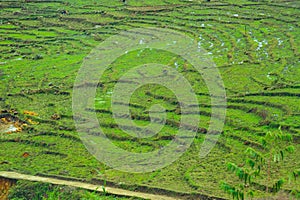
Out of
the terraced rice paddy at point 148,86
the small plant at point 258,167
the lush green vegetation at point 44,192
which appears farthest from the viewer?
the terraced rice paddy at point 148,86

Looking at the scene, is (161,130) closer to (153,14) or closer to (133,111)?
(133,111)

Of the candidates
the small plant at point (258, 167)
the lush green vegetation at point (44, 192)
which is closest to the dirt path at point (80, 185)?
the lush green vegetation at point (44, 192)

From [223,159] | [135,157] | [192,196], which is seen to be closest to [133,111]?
[135,157]

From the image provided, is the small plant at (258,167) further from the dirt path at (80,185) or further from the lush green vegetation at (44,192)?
the lush green vegetation at (44,192)

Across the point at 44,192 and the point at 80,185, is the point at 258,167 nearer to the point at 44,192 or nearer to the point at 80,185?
the point at 80,185

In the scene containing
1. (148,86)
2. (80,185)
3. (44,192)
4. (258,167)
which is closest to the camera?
(258,167)

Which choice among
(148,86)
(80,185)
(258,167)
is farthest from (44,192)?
(148,86)

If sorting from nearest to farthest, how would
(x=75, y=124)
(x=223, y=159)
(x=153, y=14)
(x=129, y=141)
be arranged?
(x=223, y=159) < (x=129, y=141) < (x=75, y=124) < (x=153, y=14)

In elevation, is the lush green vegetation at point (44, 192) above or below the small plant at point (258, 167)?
below
